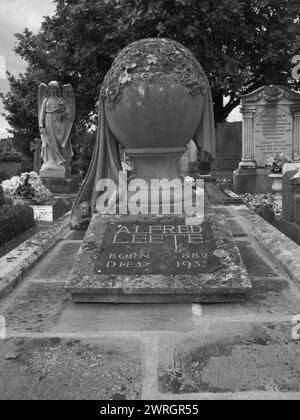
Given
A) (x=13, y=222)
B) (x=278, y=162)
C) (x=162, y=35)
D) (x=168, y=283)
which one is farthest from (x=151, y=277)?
(x=162, y=35)

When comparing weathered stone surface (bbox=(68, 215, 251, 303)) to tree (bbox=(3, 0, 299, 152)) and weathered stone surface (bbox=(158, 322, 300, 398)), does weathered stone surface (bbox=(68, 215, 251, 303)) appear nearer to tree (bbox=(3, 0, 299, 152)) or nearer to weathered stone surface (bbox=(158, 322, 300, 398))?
weathered stone surface (bbox=(158, 322, 300, 398))

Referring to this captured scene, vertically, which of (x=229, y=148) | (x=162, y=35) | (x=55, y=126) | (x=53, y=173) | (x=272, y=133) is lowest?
(x=53, y=173)

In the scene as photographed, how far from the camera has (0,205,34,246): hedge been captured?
22.9ft

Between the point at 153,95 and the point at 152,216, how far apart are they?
3.60ft

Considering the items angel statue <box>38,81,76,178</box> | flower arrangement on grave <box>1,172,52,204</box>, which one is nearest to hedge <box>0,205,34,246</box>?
flower arrangement on grave <box>1,172,52,204</box>

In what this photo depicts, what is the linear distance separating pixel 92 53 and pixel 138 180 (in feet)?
42.4

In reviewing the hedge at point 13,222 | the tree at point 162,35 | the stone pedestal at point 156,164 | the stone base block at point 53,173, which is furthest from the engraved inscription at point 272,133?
the stone pedestal at point 156,164

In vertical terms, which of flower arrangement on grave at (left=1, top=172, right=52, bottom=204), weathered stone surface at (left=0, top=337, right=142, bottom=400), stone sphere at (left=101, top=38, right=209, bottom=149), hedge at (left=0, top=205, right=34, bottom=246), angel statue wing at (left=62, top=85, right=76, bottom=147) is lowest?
weathered stone surface at (left=0, top=337, right=142, bottom=400)

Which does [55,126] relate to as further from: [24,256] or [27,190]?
[24,256]

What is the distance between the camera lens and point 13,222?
7324 mm

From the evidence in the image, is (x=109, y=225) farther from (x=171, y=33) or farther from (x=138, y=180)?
(x=171, y=33)

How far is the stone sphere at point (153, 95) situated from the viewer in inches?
162

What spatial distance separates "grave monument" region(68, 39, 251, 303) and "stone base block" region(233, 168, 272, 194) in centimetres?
919

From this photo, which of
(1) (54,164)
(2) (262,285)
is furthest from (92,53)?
(2) (262,285)
